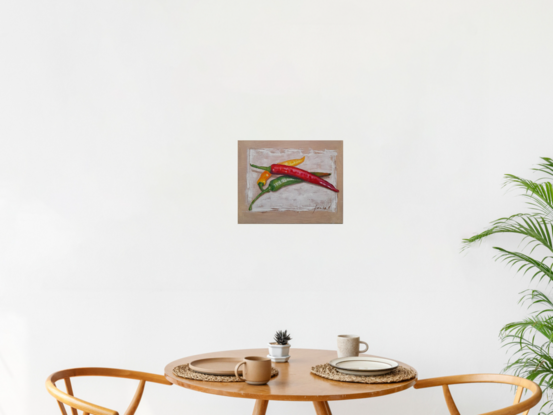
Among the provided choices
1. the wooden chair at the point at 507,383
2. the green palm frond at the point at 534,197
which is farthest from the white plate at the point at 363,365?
the green palm frond at the point at 534,197

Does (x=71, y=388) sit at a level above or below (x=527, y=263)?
below

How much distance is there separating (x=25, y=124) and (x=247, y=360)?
6.80 feet

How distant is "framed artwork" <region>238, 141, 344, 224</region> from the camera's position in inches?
111

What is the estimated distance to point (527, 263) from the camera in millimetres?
2764

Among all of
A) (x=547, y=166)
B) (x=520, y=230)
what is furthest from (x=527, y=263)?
(x=547, y=166)

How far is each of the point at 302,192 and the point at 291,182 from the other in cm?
8

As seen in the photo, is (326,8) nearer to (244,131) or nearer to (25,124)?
(244,131)

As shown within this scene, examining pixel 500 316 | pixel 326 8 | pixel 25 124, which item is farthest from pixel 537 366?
pixel 25 124

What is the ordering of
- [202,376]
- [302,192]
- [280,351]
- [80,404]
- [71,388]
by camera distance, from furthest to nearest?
[302,192]
[280,351]
[71,388]
[202,376]
[80,404]

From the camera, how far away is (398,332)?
9.18ft

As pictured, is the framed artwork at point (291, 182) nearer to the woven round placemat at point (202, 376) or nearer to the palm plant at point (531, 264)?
the palm plant at point (531, 264)

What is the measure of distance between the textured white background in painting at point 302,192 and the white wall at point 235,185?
4.0 inches

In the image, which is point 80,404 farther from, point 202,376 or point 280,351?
point 280,351

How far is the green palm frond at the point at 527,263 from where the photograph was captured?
2.58 m
